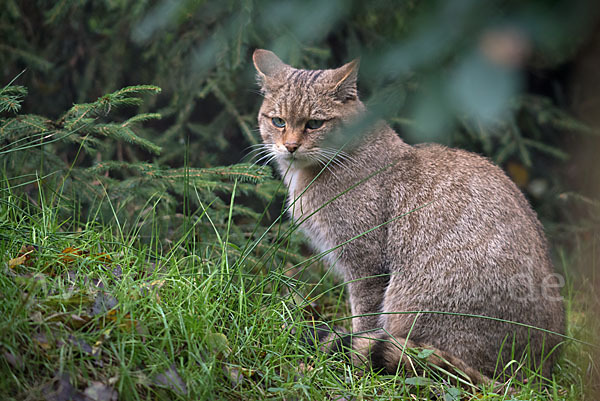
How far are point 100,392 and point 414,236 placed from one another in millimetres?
1882

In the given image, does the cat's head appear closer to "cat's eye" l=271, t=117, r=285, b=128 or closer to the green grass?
"cat's eye" l=271, t=117, r=285, b=128

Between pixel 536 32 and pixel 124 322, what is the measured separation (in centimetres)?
178

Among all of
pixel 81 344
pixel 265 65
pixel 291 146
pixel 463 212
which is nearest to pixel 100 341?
pixel 81 344

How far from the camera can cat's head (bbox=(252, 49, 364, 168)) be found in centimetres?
330

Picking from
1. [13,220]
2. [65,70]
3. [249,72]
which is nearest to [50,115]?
[65,70]

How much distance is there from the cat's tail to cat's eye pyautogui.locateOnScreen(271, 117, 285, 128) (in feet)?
4.36

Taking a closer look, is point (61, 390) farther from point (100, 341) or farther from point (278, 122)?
point (278, 122)

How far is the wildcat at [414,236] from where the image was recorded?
2910mm

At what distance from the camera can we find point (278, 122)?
3.47 meters

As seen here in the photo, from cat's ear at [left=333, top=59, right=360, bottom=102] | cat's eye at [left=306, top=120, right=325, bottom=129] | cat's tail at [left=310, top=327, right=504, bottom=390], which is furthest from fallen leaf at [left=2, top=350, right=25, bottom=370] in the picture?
cat's ear at [left=333, top=59, right=360, bottom=102]

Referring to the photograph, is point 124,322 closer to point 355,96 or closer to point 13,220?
point 13,220

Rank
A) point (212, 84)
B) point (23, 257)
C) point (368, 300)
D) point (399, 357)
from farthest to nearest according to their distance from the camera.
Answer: point (212, 84) < point (368, 300) < point (399, 357) < point (23, 257)

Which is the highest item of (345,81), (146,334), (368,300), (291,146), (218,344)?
(345,81)

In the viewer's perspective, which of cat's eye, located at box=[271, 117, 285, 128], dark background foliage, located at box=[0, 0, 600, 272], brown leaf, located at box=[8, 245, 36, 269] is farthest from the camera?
dark background foliage, located at box=[0, 0, 600, 272]
